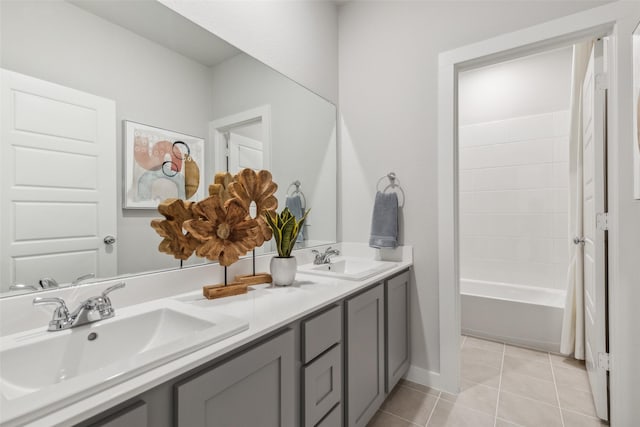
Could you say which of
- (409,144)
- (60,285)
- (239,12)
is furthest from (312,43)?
(60,285)

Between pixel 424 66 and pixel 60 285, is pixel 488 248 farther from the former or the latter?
pixel 60 285

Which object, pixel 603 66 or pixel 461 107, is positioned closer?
pixel 603 66

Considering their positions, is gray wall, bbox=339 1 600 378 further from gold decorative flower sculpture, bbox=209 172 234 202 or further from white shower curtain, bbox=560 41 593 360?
gold decorative flower sculpture, bbox=209 172 234 202

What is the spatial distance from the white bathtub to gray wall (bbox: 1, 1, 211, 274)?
2469mm

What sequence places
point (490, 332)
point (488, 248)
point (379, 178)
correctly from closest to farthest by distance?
point (379, 178) → point (490, 332) → point (488, 248)

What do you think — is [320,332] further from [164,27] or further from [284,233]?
[164,27]

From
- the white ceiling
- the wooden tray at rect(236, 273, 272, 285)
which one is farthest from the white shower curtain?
the white ceiling

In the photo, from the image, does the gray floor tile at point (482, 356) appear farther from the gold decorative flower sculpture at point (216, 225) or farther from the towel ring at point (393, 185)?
the gold decorative flower sculpture at point (216, 225)

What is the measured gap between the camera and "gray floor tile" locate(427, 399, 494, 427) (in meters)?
1.58

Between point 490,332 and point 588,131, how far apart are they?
1.68 metres

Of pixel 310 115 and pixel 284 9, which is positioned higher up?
pixel 284 9

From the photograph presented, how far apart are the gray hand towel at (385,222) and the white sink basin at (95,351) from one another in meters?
1.27

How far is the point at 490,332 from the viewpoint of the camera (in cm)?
258

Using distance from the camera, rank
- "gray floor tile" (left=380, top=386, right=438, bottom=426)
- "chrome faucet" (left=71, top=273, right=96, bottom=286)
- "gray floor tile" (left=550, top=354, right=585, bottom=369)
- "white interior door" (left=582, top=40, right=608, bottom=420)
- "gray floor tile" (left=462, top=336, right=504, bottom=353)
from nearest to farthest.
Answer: "chrome faucet" (left=71, top=273, right=96, bottom=286) → "white interior door" (left=582, top=40, right=608, bottom=420) → "gray floor tile" (left=380, top=386, right=438, bottom=426) → "gray floor tile" (left=550, top=354, right=585, bottom=369) → "gray floor tile" (left=462, top=336, right=504, bottom=353)
